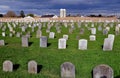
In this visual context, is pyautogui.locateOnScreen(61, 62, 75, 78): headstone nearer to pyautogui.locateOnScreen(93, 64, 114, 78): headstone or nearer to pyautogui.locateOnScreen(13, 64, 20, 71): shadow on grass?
pyautogui.locateOnScreen(93, 64, 114, 78): headstone

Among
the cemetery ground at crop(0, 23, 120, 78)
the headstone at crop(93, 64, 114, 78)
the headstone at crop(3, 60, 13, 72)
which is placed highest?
the headstone at crop(93, 64, 114, 78)

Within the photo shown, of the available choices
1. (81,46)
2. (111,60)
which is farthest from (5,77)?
(81,46)

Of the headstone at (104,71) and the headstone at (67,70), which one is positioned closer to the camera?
the headstone at (104,71)

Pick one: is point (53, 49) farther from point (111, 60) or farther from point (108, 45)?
point (111, 60)

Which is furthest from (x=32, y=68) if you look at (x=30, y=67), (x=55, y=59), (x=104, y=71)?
(x=104, y=71)

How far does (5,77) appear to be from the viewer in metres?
11.6

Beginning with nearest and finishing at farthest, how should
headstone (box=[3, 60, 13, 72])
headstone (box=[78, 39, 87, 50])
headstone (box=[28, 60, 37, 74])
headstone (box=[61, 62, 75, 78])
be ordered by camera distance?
headstone (box=[61, 62, 75, 78]) < headstone (box=[28, 60, 37, 74]) < headstone (box=[3, 60, 13, 72]) < headstone (box=[78, 39, 87, 50])

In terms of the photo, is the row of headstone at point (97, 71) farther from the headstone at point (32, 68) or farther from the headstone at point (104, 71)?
the headstone at point (32, 68)

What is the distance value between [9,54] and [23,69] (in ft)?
12.5

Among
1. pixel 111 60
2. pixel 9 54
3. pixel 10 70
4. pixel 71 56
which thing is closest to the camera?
pixel 10 70

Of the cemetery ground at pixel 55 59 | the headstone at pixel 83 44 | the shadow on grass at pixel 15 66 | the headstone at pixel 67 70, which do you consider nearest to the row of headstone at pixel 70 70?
the headstone at pixel 67 70

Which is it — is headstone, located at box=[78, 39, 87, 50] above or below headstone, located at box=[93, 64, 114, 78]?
below

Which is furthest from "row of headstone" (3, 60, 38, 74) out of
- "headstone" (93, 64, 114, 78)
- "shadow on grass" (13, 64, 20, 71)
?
"headstone" (93, 64, 114, 78)

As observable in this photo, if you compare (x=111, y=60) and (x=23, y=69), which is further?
(x=111, y=60)
